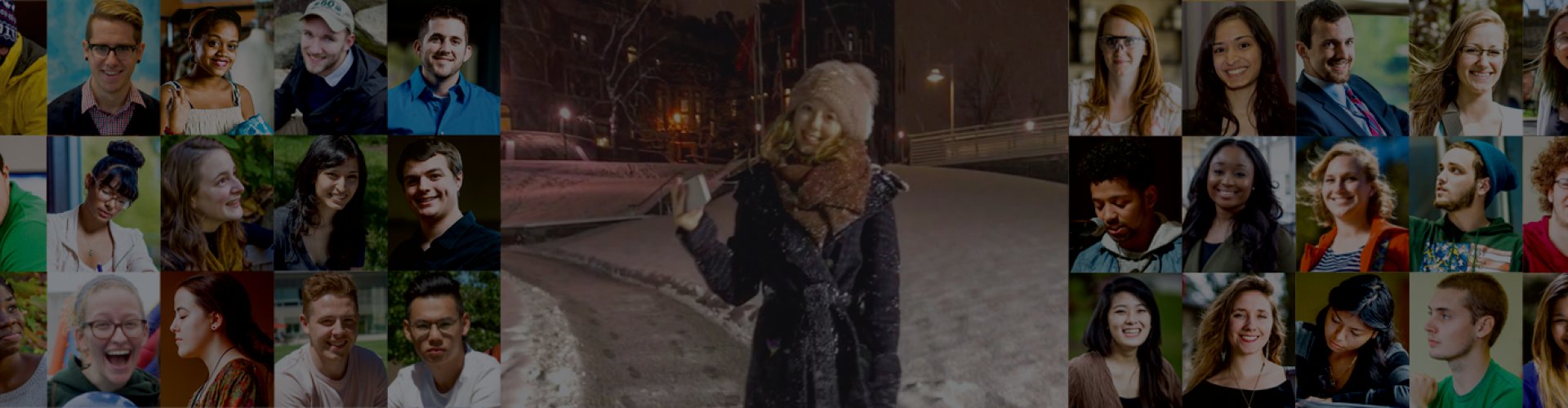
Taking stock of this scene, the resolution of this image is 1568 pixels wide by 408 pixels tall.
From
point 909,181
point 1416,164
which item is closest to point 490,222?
point 909,181

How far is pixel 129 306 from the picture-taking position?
3.09 metres

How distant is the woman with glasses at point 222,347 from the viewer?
308cm

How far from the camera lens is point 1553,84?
3002 millimetres

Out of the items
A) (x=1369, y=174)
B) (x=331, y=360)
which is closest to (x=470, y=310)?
(x=331, y=360)

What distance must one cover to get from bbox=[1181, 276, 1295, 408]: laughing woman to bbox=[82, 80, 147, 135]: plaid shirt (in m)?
3.33

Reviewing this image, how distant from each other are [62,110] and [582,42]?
1.62 m

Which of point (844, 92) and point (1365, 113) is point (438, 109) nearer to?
point (844, 92)

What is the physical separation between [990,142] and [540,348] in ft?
4.99

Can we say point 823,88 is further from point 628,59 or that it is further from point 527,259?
point 527,259

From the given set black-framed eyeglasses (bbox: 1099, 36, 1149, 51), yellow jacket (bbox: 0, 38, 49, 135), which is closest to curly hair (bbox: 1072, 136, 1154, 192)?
black-framed eyeglasses (bbox: 1099, 36, 1149, 51)

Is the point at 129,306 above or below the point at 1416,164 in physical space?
below

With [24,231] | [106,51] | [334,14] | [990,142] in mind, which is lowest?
→ [24,231]

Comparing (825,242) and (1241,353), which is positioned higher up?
(825,242)

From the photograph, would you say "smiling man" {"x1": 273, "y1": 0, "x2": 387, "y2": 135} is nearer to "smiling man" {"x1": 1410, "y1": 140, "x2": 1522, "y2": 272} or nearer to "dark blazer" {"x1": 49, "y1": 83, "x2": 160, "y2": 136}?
"dark blazer" {"x1": 49, "y1": 83, "x2": 160, "y2": 136}
